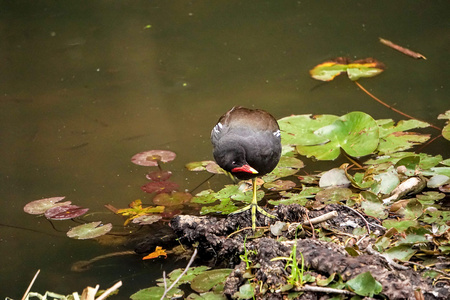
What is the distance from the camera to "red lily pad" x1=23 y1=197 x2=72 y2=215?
2849 millimetres

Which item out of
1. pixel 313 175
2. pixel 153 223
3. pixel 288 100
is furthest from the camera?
pixel 288 100

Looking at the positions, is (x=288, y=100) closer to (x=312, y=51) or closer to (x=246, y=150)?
(x=312, y=51)

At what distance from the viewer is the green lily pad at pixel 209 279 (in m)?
2.18

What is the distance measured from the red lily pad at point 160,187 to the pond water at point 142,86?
0.18ft

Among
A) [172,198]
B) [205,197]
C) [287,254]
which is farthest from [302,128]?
[287,254]

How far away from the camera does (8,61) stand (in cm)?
455

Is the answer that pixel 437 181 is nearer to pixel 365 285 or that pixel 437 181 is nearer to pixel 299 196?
pixel 299 196

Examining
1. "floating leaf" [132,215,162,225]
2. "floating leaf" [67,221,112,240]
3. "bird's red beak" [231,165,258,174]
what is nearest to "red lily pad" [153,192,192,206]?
"floating leaf" [132,215,162,225]

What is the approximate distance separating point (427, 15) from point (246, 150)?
293cm

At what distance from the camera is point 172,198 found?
9.60 ft

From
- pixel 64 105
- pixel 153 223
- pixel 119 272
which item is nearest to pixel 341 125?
pixel 153 223

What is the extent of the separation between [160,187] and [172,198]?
0.43 feet

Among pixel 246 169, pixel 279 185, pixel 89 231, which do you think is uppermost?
pixel 246 169

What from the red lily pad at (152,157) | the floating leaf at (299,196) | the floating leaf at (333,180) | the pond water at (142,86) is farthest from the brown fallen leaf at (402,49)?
the red lily pad at (152,157)
